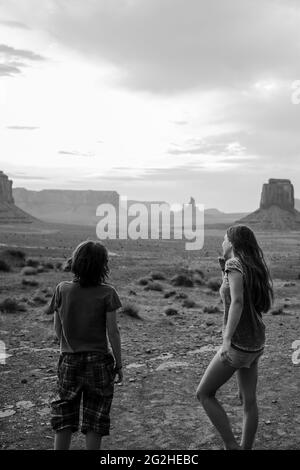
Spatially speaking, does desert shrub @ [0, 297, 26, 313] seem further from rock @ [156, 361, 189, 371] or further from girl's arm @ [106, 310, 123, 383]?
girl's arm @ [106, 310, 123, 383]

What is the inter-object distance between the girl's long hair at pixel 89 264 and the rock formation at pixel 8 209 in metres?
125

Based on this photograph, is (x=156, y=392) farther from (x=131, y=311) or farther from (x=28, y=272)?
(x=28, y=272)

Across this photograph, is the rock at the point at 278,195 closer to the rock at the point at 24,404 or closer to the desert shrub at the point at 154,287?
the desert shrub at the point at 154,287

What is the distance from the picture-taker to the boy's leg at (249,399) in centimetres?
408

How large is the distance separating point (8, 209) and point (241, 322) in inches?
5792

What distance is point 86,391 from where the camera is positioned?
12.7 feet

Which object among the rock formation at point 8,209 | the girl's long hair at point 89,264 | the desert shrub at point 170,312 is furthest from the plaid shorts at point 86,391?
the rock formation at point 8,209

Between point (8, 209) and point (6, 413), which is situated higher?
point (8, 209)

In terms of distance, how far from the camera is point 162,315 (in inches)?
543

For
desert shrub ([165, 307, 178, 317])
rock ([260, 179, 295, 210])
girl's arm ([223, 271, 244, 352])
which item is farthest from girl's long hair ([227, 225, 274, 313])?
rock ([260, 179, 295, 210])

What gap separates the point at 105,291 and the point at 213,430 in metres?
2.60

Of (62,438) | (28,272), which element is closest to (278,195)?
(28,272)

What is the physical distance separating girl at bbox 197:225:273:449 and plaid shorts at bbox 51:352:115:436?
78 cm
